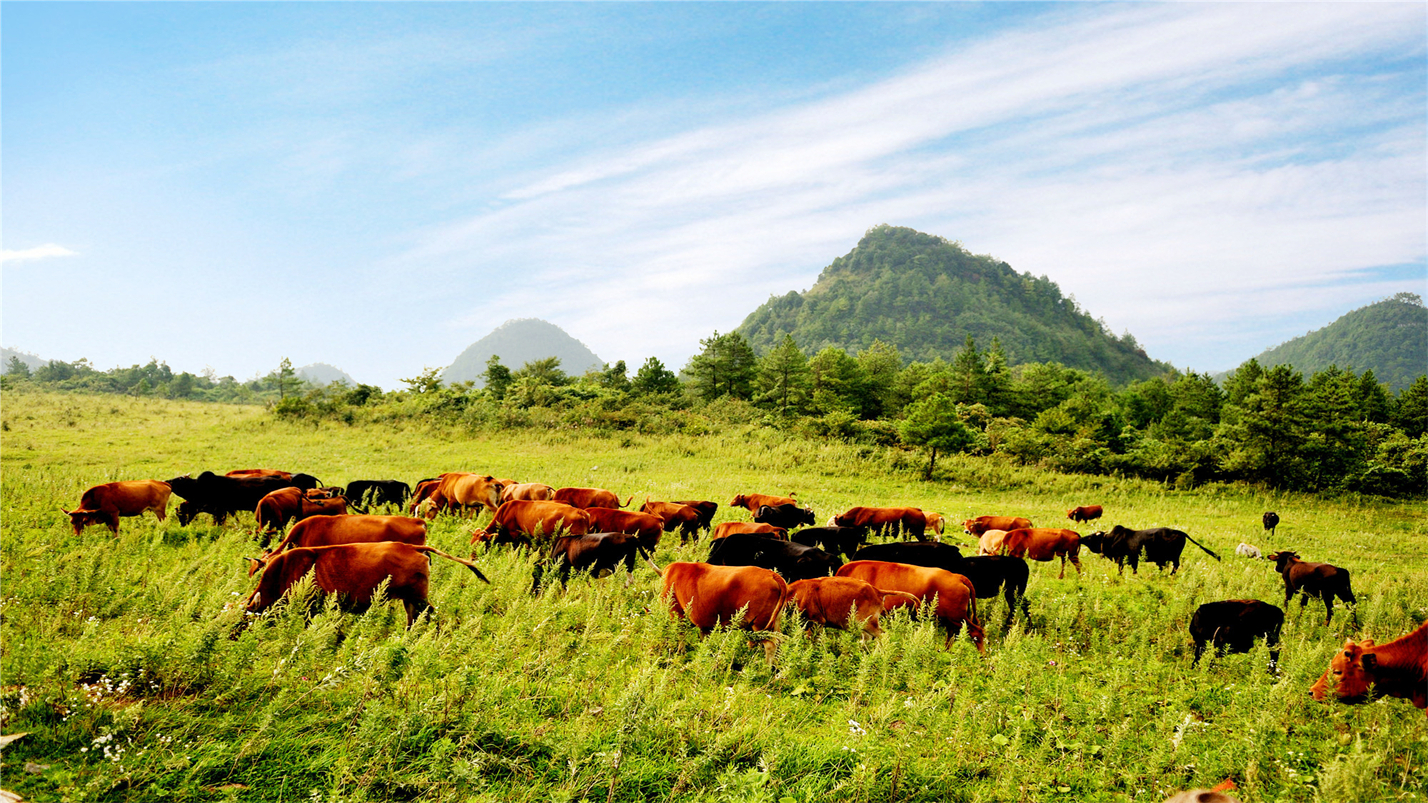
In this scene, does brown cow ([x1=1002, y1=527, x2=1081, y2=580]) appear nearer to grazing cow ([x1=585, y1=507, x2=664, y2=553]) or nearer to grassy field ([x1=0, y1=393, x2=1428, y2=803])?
grassy field ([x1=0, y1=393, x2=1428, y2=803])

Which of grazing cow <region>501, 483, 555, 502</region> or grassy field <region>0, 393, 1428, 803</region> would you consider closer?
grassy field <region>0, 393, 1428, 803</region>

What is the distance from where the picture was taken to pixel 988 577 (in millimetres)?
8773

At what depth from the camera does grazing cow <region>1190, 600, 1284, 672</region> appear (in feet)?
24.2

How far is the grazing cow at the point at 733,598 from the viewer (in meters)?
7.07

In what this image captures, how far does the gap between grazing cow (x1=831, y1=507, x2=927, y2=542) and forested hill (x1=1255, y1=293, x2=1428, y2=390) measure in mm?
172797

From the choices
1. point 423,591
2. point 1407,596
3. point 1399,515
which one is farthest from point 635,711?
point 1399,515

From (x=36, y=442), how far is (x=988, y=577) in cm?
3608

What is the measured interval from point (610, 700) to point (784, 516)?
987cm

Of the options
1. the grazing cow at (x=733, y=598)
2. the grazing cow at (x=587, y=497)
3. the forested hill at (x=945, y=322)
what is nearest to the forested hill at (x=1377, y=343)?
the forested hill at (x=945, y=322)

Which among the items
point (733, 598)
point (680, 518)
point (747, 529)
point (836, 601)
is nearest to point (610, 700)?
point (733, 598)

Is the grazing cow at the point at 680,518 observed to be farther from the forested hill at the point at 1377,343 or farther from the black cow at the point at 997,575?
the forested hill at the point at 1377,343

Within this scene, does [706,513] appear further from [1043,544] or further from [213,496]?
[213,496]

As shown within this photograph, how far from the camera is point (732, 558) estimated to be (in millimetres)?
9602

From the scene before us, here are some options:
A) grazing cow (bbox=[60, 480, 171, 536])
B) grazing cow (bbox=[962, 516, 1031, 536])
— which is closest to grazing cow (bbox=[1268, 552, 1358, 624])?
grazing cow (bbox=[962, 516, 1031, 536])
